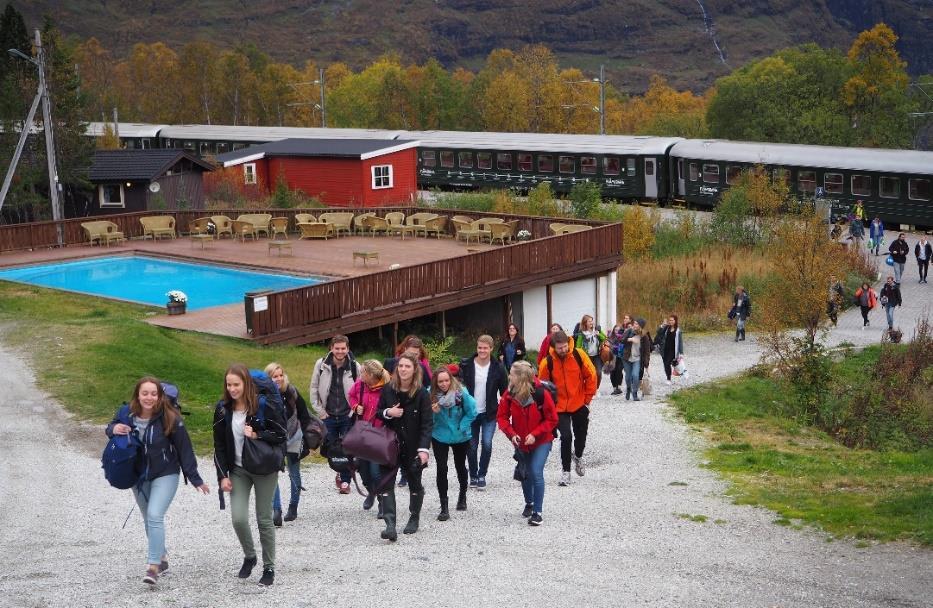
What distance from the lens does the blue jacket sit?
37.6 ft

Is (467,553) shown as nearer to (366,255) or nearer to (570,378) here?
(570,378)

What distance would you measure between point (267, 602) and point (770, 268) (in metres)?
29.4

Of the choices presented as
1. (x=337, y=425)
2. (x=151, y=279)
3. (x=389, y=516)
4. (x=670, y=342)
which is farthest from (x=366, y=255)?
(x=389, y=516)

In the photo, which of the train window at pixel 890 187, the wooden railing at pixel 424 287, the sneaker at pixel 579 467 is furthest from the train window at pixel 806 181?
the sneaker at pixel 579 467

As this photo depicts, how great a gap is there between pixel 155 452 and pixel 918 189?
3661 cm

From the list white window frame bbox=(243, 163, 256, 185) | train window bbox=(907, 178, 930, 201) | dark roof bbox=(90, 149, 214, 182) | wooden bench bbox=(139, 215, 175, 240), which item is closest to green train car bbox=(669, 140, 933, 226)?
train window bbox=(907, 178, 930, 201)

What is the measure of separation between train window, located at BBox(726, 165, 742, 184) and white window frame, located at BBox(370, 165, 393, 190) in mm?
12546

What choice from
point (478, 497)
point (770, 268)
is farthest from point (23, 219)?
point (478, 497)

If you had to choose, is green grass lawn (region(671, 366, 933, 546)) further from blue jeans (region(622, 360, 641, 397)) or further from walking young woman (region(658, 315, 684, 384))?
blue jeans (region(622, 360, 641, 397))

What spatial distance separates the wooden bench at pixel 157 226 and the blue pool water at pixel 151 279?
2.68m

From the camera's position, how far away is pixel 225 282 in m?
29.4

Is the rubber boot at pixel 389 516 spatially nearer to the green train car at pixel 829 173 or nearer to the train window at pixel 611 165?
the green train car at pixel 829 173

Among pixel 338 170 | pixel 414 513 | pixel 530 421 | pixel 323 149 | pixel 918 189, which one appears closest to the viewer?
pixel 414 513

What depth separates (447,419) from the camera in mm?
11484
